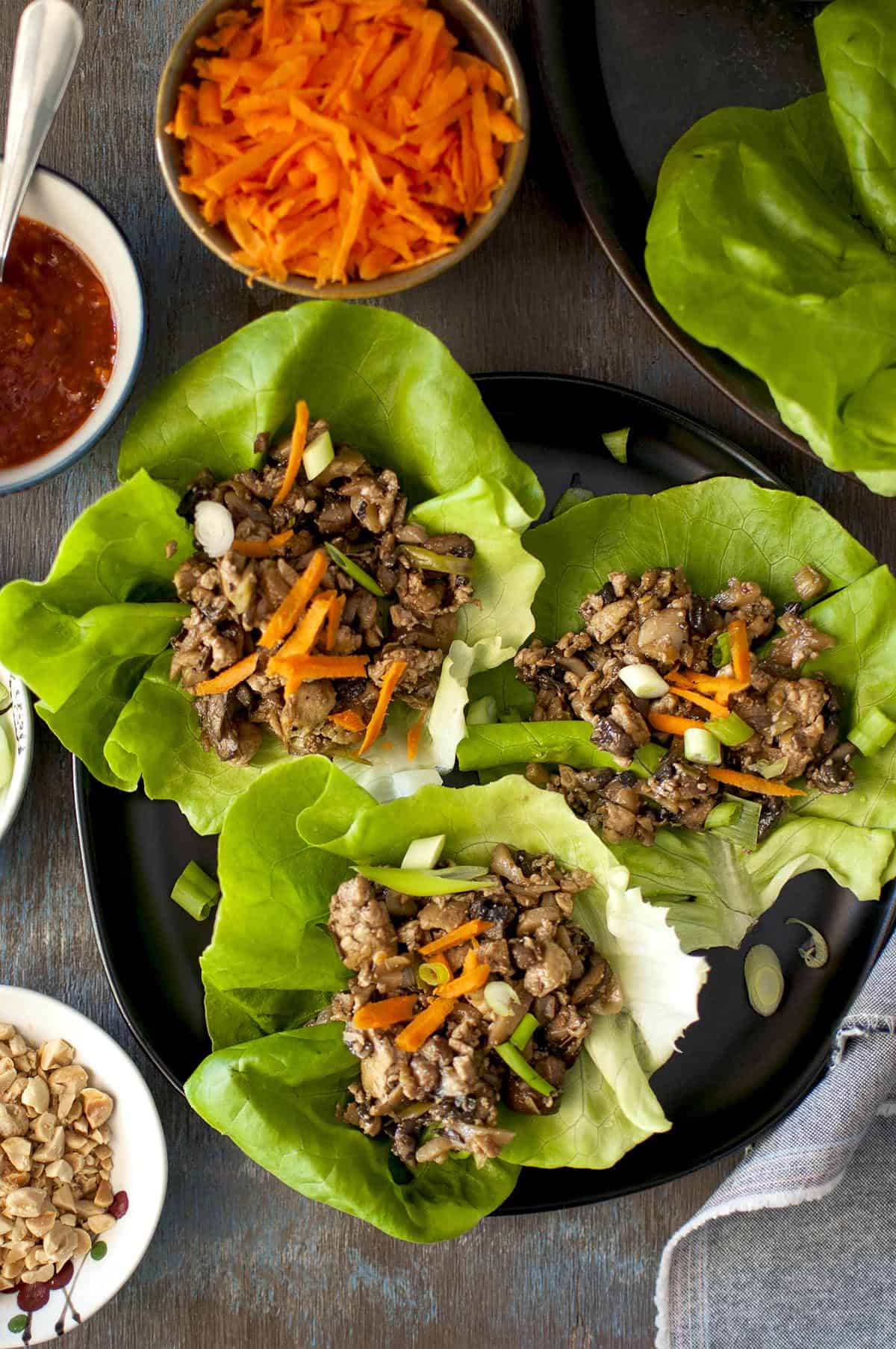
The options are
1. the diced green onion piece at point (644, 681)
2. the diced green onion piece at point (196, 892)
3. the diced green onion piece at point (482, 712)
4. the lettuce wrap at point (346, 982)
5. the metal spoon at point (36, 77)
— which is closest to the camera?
the metal spoon at point (36, 77)

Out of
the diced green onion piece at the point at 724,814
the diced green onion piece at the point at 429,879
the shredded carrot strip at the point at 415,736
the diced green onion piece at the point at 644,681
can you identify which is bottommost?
the diced green onion piece at the point at 724,814

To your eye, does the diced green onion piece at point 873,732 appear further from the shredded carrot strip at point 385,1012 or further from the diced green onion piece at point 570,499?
the shredded carrot strip at point 385,1012

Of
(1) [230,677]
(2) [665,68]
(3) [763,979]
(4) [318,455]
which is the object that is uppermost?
(2) [665,68]

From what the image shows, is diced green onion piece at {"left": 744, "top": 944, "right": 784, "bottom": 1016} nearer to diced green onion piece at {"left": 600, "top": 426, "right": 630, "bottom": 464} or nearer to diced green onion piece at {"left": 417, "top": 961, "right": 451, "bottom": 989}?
diced green onion piece at {"left": 417, "top": 961, "right": 451, "bottom": 989}

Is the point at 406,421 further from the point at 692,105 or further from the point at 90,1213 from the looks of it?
the point at 90,1213

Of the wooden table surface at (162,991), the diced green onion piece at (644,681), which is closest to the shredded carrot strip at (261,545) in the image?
the wooden table surface at (162,991)

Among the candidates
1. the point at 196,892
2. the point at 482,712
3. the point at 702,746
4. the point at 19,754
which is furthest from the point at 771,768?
the point at 19,754

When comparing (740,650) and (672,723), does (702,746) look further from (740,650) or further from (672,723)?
(740,650)

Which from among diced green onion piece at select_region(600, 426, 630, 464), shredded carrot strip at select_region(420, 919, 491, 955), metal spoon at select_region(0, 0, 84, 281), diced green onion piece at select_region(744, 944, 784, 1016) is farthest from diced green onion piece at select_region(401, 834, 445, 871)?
metal spoon at select_region(0, 0, 84, 281)
